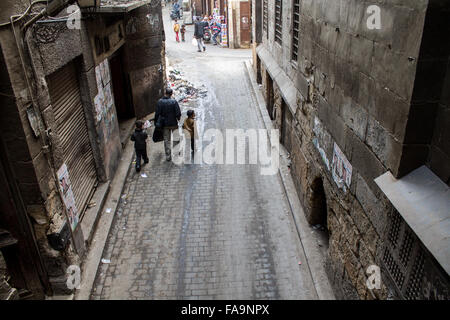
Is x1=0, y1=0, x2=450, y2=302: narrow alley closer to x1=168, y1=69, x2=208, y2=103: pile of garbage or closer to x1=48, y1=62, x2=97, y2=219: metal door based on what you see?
x1=48, y1=62, x2=97, y2=219: metal door

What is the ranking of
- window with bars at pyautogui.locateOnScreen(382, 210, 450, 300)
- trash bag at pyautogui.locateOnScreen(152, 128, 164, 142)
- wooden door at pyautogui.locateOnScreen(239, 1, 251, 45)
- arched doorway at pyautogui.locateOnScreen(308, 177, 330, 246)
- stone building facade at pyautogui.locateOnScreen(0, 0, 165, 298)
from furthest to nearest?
1. wooden door at pyautogui.locateOnScreen(239, 1, 251, 45)
2. trash bag at pyautogui.locateOnScreen(152, 128, 164, 142)
3. arched doorway at pyautogui.locateOnScreen(308, 177, 330, 246)
4. stone building facade at pyautogui.locateOnScreen(0, 0, 165, 298)
5. window with bars at pyautogui.locateOnScreen(382, 210, 450, 300)

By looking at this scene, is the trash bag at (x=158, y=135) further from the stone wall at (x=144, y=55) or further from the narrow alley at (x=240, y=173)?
the stone wall at (x=144, y=55)

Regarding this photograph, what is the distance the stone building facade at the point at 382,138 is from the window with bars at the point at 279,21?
13.6ft

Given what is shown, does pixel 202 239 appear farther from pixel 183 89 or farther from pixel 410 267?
pixel 183 89

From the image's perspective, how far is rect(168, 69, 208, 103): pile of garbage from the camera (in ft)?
49.5

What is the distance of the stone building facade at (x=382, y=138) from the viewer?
3172mm

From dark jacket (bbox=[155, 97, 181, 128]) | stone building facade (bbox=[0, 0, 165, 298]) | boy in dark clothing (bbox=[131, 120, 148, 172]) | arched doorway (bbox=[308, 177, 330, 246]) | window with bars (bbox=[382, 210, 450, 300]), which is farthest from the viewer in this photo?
dark jacket (bbox=[155, 97, 181, 128])

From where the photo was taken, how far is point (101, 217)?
7738mm

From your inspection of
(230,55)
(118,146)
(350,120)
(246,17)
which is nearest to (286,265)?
(350,120)

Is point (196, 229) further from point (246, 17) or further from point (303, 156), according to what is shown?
point (246, 17)

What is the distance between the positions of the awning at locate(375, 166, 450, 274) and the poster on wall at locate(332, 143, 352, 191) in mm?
1243

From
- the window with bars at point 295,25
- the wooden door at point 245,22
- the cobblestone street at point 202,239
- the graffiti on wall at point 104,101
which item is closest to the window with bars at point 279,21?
the window with bars at point 295,25

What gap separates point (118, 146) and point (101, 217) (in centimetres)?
265

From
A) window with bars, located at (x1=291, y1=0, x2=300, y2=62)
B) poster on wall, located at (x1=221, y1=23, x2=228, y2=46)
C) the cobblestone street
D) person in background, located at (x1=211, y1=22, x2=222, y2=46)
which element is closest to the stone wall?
the cobblestone street
